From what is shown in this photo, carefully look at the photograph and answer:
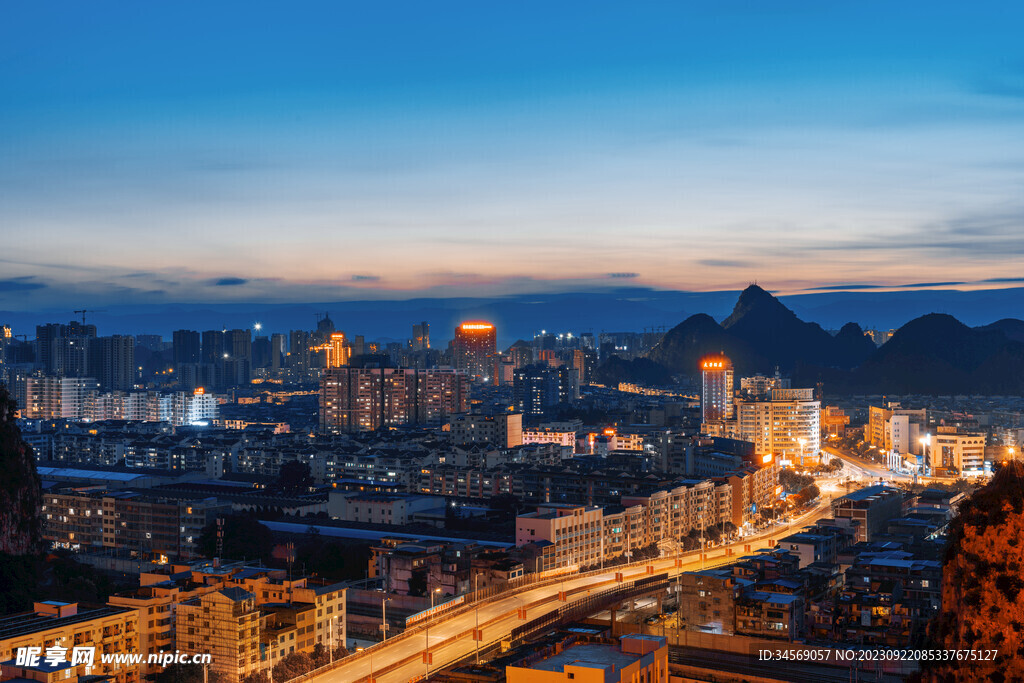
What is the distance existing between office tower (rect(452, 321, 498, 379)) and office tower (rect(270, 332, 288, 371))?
942cm

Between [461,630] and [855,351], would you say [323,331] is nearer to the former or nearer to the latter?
[855,351]

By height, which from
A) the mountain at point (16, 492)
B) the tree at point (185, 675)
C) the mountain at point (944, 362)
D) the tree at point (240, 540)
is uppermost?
the mountain at point (944, 362)

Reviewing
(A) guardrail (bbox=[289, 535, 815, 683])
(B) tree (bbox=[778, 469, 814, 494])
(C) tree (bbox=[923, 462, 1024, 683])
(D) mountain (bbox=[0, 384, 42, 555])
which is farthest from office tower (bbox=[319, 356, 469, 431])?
(C) tree (bbox=[923, 462, 1024, 683])

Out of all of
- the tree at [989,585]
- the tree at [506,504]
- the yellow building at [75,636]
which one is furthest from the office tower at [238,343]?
the tree at [989,585]

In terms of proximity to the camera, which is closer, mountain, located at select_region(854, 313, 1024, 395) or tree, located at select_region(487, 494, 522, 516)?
tree, located at select_region(487, 494, 522, 516)

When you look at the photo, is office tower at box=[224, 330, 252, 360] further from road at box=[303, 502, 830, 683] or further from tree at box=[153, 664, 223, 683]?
tree at box=[153, 664, 223, 683]

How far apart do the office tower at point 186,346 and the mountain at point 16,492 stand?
1741 inches

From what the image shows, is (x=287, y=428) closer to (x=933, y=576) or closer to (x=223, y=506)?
(x=223, y=506)

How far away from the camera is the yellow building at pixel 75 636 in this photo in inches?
313

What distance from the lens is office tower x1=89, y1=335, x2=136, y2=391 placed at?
4544 cm

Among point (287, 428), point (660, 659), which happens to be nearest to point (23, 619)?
point (660, 659)

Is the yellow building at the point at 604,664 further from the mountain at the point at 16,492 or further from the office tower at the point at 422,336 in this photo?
the office tower at the point at 422,336

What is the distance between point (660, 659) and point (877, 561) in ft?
13.1

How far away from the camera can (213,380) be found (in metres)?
51.5
